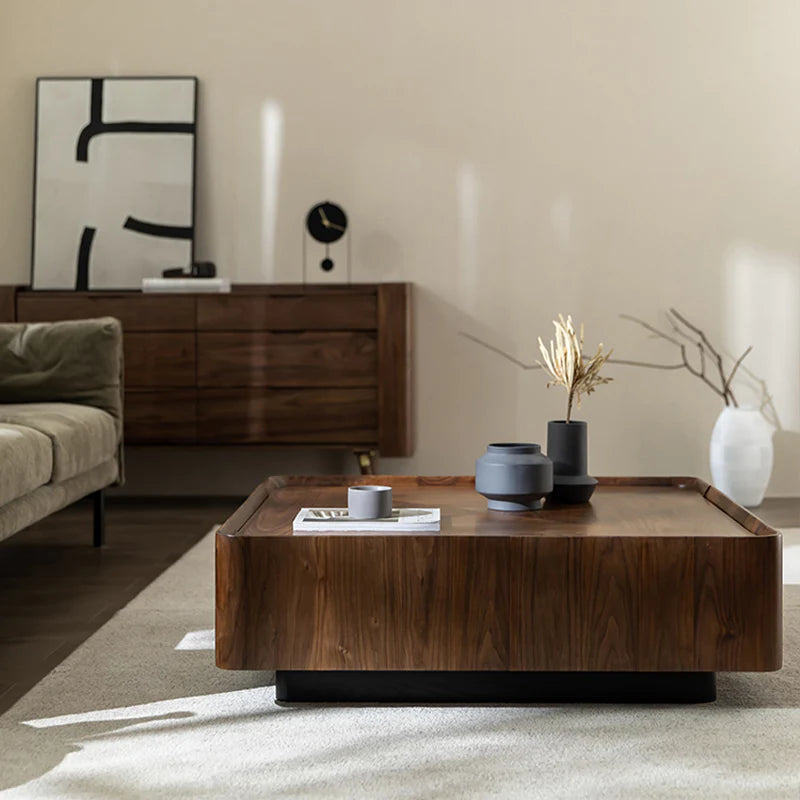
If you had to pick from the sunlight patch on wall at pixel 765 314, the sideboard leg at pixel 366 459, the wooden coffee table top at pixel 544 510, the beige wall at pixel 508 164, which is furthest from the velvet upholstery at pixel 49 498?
the sunlight patch on wall at pixel 765 314

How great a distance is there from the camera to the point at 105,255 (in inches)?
191

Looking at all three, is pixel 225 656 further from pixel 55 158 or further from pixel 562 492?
pixel 55 158

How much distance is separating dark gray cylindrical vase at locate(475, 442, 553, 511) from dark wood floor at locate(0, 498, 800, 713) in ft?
3.39

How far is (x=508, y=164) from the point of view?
190 inches

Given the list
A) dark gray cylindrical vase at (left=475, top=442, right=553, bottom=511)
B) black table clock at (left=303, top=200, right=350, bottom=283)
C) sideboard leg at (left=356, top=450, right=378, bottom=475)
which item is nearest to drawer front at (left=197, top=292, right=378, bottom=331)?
black table clock at (left=303, top=200, right=350, bottom=283)

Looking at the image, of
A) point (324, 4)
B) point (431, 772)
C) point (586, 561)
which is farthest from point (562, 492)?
point (324, 4)

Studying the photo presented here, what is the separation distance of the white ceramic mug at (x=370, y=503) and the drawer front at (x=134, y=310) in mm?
2453

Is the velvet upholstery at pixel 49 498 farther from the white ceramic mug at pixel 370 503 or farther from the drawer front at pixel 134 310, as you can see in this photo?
the white ceramic mug at pixel 370 503

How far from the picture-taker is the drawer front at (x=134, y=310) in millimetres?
4520

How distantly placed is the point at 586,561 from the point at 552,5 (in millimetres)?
3379

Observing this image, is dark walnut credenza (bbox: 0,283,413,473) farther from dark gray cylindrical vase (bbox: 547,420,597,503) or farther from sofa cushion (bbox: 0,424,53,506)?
dark gray cylindrical vase (bbox: 547,420,597,503)

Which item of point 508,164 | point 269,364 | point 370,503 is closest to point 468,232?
point 508,164

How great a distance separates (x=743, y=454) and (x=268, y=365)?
1.92 meters

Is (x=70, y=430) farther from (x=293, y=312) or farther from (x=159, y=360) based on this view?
(x=293, y=312)
